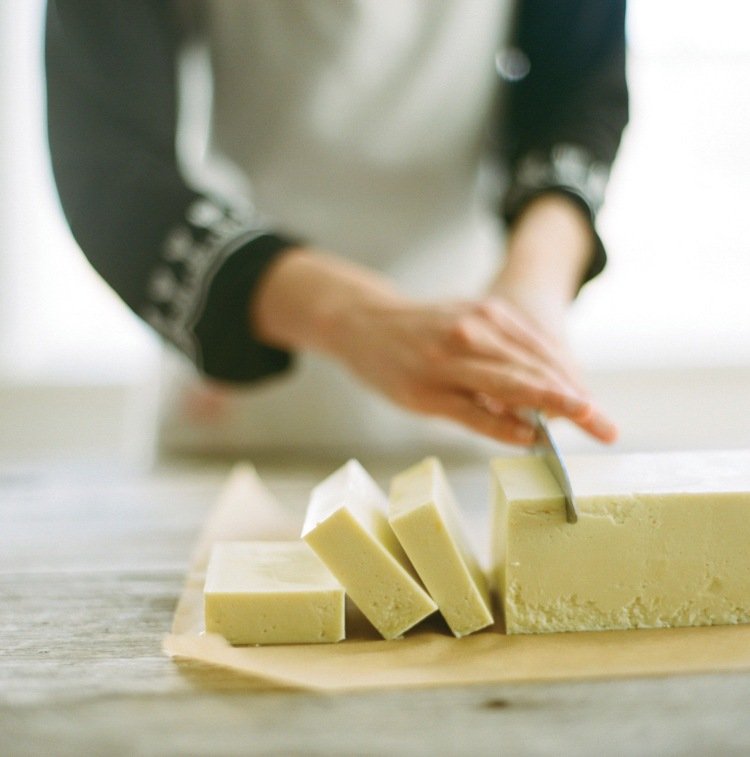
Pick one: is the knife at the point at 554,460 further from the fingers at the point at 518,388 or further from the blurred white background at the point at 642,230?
the blurred white background at the point at 642,230

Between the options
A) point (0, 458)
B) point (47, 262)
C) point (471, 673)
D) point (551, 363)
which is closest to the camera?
point (471, 673)

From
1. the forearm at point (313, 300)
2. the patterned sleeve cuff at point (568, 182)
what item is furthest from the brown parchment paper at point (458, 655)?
the patterned sleeve cuff at point (568, 182)

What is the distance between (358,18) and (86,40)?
45cm

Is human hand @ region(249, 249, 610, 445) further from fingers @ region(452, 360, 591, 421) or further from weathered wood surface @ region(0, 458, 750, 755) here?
weathered wood surface @ region(0, 458, 750, 755)

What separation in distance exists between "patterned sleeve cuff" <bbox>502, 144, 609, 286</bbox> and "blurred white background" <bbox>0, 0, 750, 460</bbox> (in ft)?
4.29

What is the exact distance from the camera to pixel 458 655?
752 mm

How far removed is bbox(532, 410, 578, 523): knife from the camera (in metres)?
0.77

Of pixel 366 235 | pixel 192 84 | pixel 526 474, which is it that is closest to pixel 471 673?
pixel 526 474

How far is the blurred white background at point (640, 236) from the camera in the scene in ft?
8.28

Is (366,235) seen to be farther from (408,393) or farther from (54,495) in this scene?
(54,495)

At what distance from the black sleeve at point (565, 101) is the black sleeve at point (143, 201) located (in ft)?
1.45

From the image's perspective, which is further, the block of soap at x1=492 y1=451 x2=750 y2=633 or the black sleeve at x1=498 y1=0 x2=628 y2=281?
the black sleeve at x1=498 y1=0 x2=628 y2=281

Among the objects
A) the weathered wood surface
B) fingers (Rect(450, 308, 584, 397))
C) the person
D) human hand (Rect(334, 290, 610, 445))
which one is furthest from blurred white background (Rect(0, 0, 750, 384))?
the weathered wood surface

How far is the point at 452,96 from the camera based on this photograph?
59.9 inches
